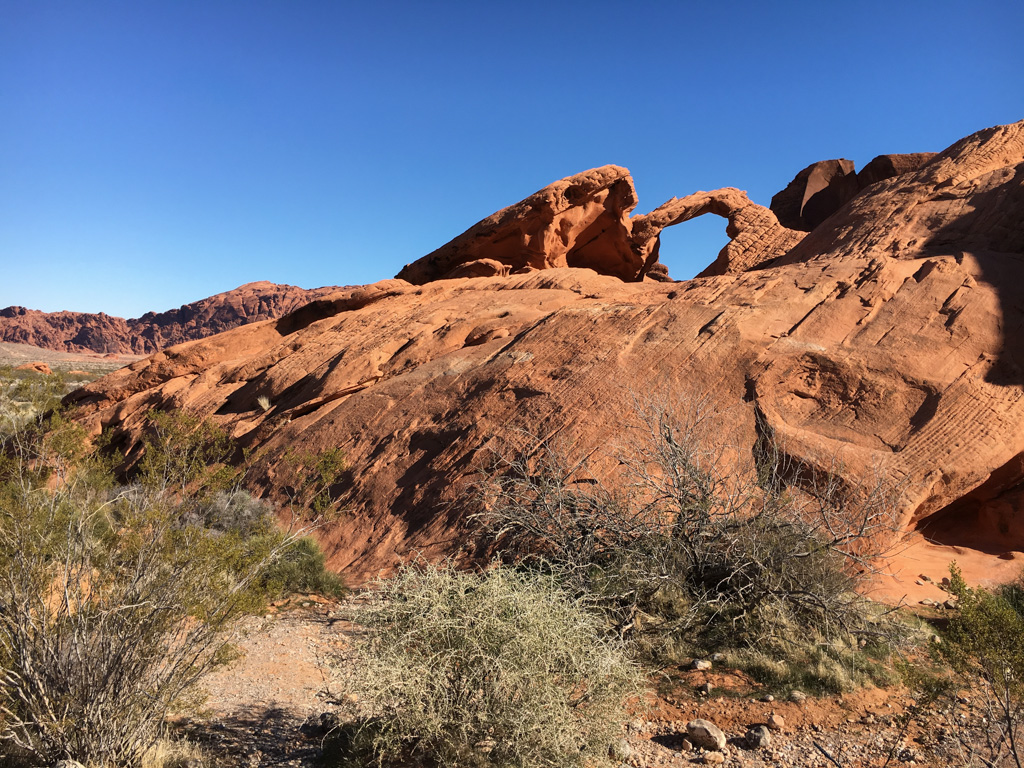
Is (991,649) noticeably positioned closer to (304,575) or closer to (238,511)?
(304,575)

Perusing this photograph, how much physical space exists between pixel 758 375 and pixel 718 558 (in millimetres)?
3478

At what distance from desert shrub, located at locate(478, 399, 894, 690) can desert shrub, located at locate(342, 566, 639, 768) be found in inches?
65.3

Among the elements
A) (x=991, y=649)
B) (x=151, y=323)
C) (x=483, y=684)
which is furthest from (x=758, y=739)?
(x=151, y=323)

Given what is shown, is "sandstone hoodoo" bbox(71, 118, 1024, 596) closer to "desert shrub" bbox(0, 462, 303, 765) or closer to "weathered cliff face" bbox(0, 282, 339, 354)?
"desert shrub" bbox(0, 462, 303, 765)

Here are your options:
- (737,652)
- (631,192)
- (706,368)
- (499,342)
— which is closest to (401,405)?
(499,342)

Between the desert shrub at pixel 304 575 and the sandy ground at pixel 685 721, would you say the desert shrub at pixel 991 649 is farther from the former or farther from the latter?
the desert shrub at pixel 304 575

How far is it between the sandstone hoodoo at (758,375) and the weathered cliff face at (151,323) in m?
78.1

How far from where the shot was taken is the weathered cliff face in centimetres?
8862

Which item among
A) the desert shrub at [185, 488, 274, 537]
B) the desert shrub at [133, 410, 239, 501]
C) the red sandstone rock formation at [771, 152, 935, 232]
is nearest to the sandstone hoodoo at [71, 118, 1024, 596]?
the desert shrub at [185, 488, 274, 537]

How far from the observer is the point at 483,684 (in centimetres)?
377

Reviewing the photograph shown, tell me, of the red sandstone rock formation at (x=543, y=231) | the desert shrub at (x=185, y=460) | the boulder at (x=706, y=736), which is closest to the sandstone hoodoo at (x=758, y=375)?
the desert shrub at (x=185, y=460)

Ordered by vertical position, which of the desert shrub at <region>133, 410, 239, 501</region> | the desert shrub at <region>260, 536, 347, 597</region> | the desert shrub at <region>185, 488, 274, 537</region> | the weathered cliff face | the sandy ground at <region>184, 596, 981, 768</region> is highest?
the weathered cliff face

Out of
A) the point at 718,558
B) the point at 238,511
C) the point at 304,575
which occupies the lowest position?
the point at 304,575

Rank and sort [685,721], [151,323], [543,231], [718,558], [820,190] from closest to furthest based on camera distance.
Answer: [685,721]
[718,558]
[543,231]
[820,190]
[151,323]
